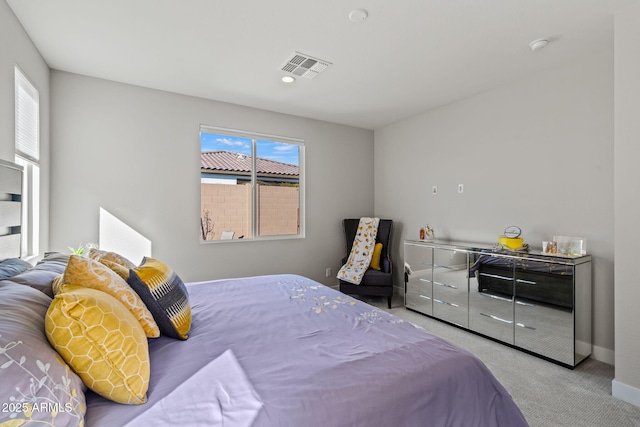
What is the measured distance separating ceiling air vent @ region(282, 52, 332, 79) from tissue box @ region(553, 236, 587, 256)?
274 cm

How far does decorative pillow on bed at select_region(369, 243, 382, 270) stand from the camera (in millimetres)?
4414

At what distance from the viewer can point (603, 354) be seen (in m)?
2.65

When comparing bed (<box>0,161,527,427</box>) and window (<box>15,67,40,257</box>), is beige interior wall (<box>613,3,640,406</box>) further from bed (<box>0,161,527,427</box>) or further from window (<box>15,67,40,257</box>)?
window (<box>15,67,40,257</box>)

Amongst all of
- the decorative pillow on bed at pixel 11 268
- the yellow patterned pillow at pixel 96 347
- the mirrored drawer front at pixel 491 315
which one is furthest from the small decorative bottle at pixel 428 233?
the decorative pillow on bed at pixel 11 268

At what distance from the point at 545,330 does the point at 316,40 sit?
3.17 meters

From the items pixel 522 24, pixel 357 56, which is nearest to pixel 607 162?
pixel 522 24

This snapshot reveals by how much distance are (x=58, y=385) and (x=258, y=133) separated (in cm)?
366

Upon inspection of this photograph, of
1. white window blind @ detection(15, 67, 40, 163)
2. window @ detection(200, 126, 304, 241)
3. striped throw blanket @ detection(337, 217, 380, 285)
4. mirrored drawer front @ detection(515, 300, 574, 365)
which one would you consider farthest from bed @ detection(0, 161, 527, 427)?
striped throw blanket @ detection(337, 217, 380, 285)

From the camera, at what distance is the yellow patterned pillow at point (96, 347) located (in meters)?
0.98

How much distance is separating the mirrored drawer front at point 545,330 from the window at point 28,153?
14.1 ft

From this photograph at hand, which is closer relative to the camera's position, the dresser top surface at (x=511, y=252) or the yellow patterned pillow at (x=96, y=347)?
the yellow patterned pillow at (x=96, y=347)

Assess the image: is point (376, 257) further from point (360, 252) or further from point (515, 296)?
point (515, 296)

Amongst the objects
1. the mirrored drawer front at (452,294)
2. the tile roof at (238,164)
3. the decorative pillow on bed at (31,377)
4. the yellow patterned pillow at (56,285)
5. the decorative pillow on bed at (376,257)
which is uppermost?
the tile roof at (238,164)

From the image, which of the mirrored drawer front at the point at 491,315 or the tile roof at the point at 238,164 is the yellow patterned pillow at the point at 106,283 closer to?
the tile roof at the point at 238,164
